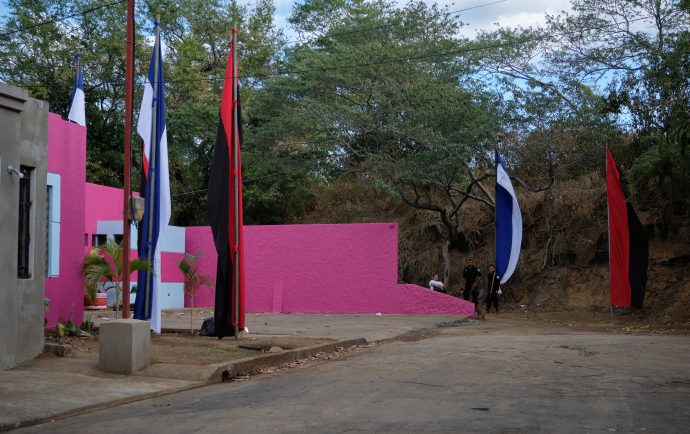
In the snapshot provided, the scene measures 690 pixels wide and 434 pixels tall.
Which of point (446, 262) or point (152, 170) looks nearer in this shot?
point (152, 170)

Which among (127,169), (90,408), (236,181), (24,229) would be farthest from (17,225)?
(236,181)

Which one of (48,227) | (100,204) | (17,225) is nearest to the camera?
(17,225)

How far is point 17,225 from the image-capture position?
39.8 feet

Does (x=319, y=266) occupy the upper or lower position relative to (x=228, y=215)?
lower

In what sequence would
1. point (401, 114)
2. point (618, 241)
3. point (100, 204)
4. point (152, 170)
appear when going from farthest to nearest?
point (100, 204)
point (401, 114)
point (618, 241)
point (152, 170)

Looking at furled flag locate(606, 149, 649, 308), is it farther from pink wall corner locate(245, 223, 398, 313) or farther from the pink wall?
pink wall corner locate(245, 223, 398, 313)

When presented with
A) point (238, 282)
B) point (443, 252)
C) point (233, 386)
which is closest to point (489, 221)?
point (443, 252)

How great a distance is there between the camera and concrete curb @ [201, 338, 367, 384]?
1150 centimetres

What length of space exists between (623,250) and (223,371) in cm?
1516

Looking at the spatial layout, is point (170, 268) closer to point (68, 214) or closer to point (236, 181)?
point (68, 214)

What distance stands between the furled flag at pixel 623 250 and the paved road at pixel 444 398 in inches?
360

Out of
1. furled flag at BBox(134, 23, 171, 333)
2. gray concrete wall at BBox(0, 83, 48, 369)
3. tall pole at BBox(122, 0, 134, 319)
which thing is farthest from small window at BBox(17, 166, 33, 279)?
furled flag at BBox(134, 23, 171, 333)

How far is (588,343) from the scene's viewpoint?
→ 15484 millimetres

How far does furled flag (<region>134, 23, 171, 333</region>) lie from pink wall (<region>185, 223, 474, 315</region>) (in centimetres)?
1173
